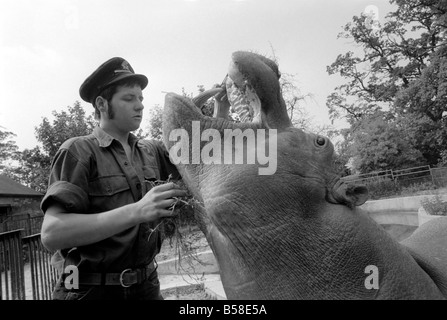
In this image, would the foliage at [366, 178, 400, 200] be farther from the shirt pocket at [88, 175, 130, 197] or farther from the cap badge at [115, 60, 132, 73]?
the shirt pocket at [88, 175, 130, 197]

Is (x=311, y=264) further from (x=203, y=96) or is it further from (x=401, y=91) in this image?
(x=401, y=91)

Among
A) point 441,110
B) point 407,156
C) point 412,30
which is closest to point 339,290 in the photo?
point 407,156

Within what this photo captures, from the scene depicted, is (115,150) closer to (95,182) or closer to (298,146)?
(95,182)

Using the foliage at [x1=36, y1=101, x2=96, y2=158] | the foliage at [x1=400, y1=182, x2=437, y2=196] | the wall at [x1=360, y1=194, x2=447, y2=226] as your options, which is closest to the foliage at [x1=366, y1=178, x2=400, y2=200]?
the foliage at [x1=400, y1=182, x2=437, y2=196]

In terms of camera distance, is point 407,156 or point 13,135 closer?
point 407,156

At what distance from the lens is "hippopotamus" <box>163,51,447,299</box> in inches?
46.8

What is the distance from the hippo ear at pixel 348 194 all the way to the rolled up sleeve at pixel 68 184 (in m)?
1.15

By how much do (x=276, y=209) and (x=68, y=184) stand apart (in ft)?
3.43

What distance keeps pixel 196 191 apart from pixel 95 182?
799 millimetres

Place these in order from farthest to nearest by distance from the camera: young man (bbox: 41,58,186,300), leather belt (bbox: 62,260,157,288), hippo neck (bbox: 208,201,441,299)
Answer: leather belt (bbox: 62,260,157,288), young man (bbox: 41,58,186,300), hippo neck (bbox: 208,201,441,299)

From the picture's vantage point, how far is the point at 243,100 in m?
1.41

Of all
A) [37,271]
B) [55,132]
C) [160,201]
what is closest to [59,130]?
[55,132]

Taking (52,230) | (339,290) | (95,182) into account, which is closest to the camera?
(339,290)

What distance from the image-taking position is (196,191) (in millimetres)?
1325
